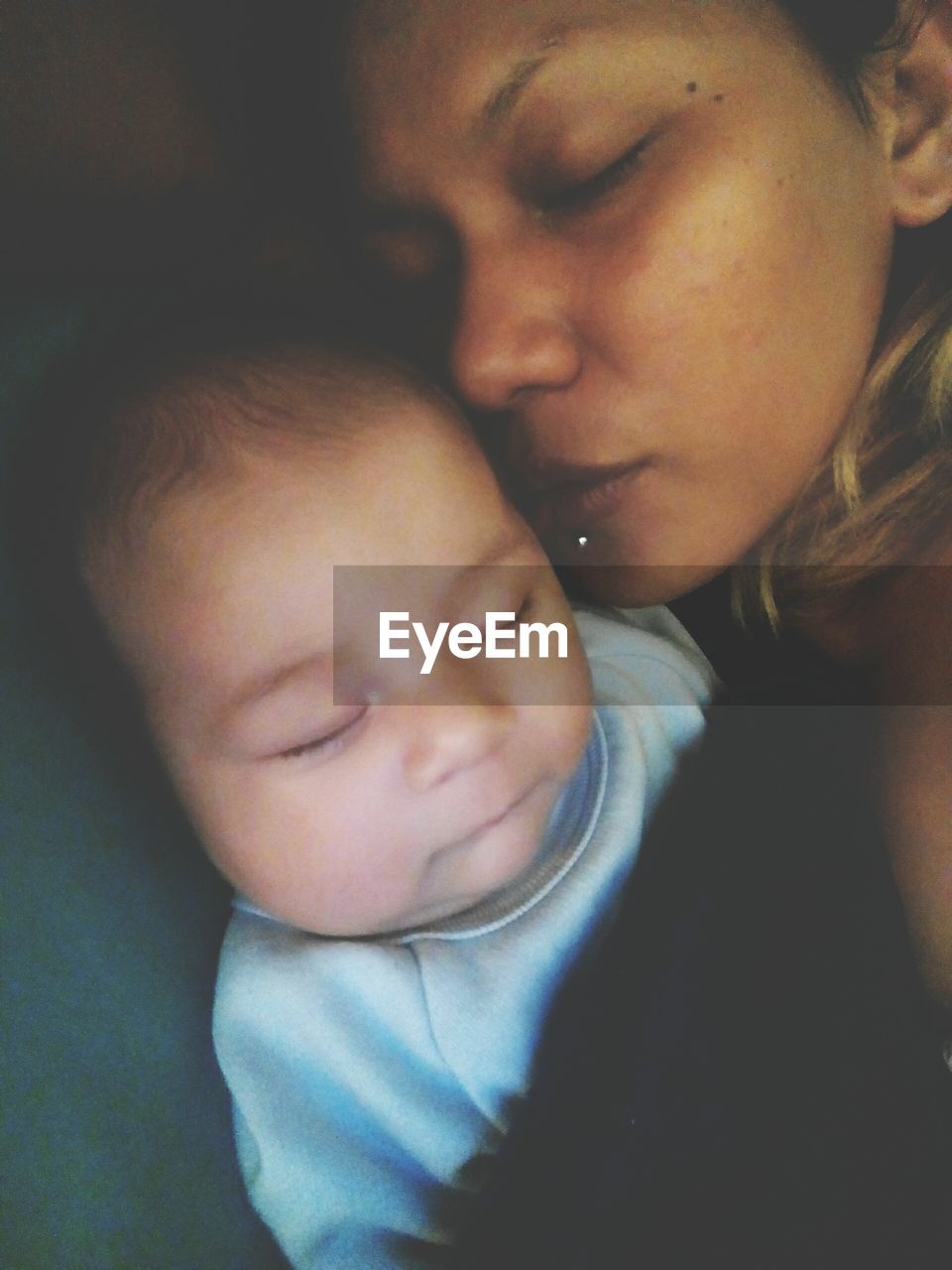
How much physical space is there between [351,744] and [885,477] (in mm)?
364

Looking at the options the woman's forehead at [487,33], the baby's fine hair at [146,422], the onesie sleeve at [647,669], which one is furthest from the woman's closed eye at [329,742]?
the woman's forehead at [487,33]

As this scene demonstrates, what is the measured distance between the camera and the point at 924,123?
433 millimetres

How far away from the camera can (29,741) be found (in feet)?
1.29

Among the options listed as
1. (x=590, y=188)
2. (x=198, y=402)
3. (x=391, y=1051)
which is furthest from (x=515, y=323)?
(x=391, y=1051)

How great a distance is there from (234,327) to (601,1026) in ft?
1.38

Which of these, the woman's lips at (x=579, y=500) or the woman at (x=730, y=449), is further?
the woman's lips at (x=579, y=500)

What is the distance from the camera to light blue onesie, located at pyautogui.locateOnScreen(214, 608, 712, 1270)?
44 cm

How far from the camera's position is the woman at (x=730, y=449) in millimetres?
384

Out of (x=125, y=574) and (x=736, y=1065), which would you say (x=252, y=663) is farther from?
(x=736, y=1065)

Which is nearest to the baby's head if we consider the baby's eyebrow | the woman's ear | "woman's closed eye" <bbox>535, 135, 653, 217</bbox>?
the baby's eyebrow

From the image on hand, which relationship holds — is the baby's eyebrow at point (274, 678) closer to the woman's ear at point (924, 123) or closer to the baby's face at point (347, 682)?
the baby's face at point (347, 682)

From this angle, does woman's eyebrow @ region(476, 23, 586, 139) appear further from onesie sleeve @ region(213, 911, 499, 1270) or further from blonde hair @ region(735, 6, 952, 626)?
onesie sleeve @ region(213, 911, 499, 1270)

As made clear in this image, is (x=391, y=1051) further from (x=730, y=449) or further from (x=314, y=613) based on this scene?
(x=730, y=449)

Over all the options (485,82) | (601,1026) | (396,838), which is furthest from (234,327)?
(601,1026)
